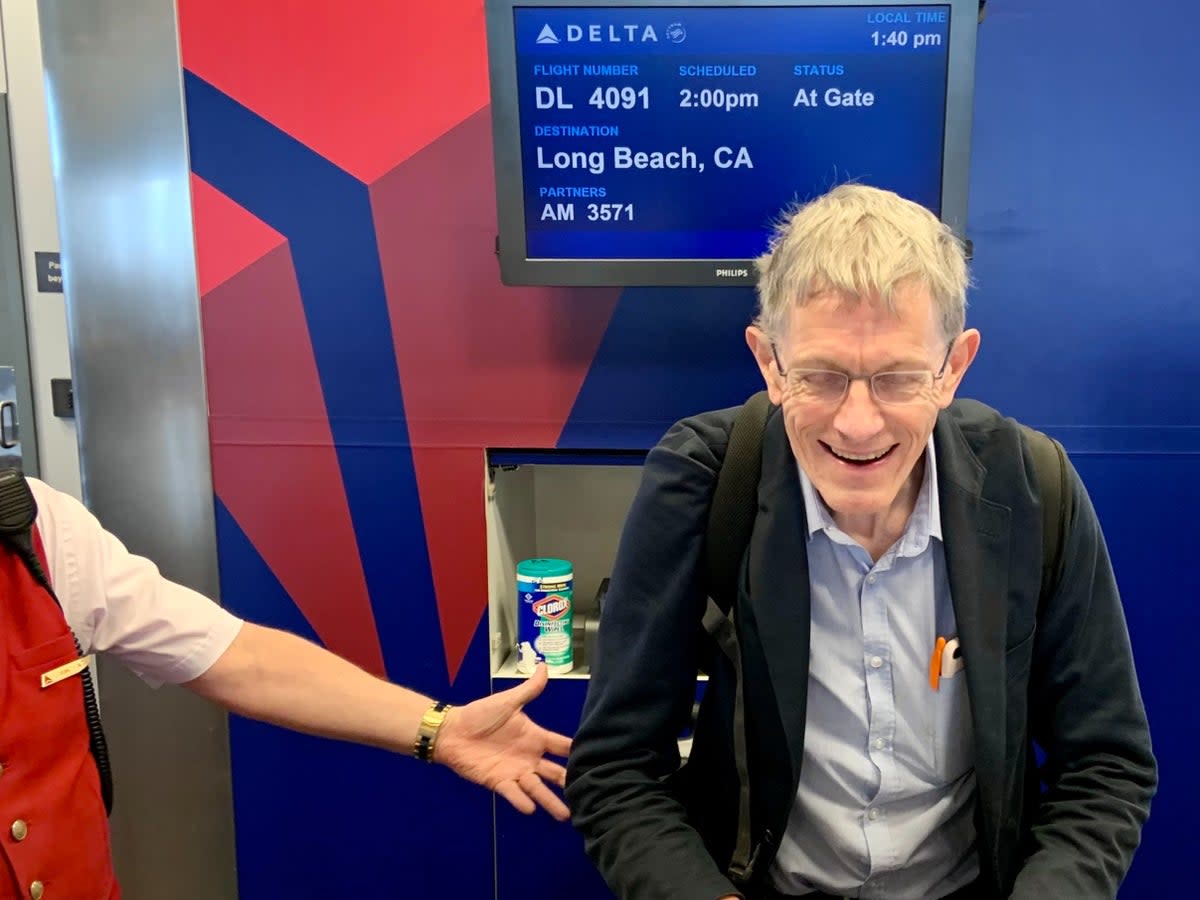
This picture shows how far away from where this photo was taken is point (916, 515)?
3.60 feet

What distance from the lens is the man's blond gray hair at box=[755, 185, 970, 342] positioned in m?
0.95

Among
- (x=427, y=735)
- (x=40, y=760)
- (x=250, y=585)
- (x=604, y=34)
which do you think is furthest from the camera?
(x=250, y=585)

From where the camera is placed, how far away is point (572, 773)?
46.0 inches

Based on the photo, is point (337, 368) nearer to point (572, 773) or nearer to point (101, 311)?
point (101, 311)

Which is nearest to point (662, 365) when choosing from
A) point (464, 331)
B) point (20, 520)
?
point (464, 331)

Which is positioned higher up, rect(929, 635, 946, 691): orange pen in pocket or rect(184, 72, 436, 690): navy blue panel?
rect(184, 72, 436, 690): navy blue panel

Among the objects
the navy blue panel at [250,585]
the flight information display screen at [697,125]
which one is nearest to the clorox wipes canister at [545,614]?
the navy blue panel at [250,585]

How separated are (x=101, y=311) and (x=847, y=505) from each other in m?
1.57

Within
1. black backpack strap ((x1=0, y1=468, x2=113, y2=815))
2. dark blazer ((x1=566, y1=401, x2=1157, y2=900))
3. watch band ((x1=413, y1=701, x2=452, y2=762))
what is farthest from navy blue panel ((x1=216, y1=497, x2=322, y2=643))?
dark blazer ((x1=566, y1=401, x2=1157, y2=900))

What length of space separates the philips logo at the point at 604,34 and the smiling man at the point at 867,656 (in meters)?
0.64

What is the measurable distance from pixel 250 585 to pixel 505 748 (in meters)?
0.76

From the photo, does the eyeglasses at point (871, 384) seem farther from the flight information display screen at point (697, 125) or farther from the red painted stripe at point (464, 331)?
the red painted stripe at point (464, 331)

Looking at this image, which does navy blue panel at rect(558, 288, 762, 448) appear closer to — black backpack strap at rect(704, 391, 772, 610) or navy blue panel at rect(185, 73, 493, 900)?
navy blue panel at rect(185, 73, 493, 900)

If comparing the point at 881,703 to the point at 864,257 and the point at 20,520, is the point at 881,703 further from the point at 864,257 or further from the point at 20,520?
the point at 20,520
